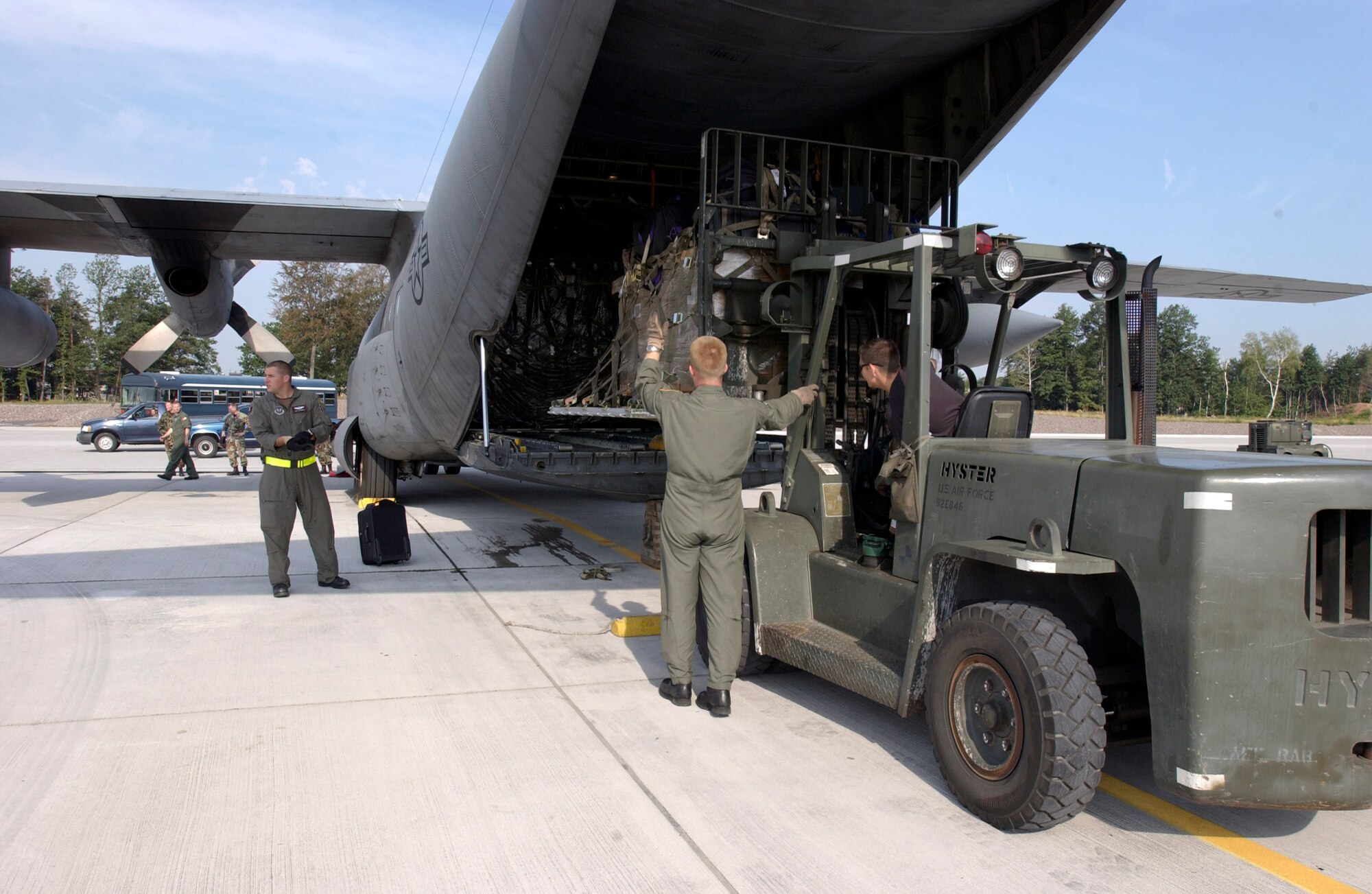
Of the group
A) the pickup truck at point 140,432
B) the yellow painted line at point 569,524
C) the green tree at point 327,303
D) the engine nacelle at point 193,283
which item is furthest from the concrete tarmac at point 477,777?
the green tree at point 327,303

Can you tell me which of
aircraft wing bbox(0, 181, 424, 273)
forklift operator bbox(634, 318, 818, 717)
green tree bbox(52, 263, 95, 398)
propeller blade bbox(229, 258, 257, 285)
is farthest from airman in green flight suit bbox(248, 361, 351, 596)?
green tree bbox(52, 263, 95, 398)

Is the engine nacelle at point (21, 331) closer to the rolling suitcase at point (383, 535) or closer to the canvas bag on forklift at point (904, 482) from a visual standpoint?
the rolling suitcase at point (383, 535)

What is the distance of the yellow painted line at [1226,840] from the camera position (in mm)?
2891

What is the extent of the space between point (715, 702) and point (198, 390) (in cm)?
3058

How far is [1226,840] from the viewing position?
3.21m

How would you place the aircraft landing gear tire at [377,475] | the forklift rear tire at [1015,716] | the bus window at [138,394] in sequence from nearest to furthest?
the forklift rear tire at [1015,716] → the aircraft landing gear tire at [377,475] → the bus window at [138,394]

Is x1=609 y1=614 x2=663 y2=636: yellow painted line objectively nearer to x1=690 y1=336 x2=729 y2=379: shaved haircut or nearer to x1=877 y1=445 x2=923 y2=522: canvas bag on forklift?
x1=690 y1=336 x2=729 y2=379: shaved haircut

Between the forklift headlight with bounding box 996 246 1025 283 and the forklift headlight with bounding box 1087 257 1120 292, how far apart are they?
0.52 m

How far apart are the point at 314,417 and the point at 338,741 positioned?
151 inches

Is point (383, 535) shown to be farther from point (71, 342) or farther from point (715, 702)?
point (71, 342)

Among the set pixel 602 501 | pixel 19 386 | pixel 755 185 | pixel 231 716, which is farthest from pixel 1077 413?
pixel 19 386

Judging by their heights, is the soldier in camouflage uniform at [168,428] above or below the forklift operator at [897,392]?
below

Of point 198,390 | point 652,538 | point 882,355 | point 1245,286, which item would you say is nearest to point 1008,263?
point 882,355

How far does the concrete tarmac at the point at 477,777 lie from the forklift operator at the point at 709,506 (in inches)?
13.9
